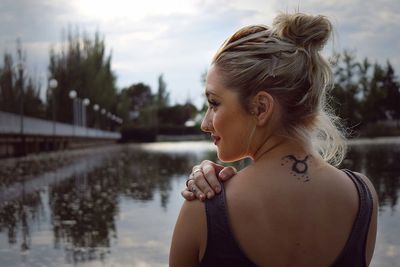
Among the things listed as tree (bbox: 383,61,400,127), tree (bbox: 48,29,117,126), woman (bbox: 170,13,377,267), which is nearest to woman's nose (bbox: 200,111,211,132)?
woman (bbox: 170,13,377,267)

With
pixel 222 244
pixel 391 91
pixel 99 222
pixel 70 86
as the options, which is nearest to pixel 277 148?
pixel 222 244

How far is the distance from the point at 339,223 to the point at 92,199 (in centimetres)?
756

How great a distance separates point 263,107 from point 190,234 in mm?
337

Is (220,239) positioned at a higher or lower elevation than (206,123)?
lower

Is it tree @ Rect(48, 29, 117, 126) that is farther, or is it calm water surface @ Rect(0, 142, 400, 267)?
tree @ Rect(48, 29, 117, 126)

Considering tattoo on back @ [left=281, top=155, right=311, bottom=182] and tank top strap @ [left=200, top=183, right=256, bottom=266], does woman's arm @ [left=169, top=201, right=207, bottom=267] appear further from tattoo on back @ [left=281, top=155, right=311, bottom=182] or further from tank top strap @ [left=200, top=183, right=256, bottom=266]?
tattoo on back @ [left=281, top=155, right=311, bottom=182]

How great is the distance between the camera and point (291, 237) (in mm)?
1449

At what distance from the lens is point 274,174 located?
149cm

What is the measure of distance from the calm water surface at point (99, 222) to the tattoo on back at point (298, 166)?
9.70ft

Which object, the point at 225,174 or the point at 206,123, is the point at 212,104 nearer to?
the point at 206,123

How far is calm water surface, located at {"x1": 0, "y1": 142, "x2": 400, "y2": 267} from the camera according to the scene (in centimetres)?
468

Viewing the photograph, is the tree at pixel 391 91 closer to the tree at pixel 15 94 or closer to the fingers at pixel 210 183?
the tree at pixel 15 94

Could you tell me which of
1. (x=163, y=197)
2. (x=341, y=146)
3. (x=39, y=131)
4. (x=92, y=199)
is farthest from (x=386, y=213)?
(x=39, y=131)

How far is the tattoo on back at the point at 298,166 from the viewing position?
58.9 inches
